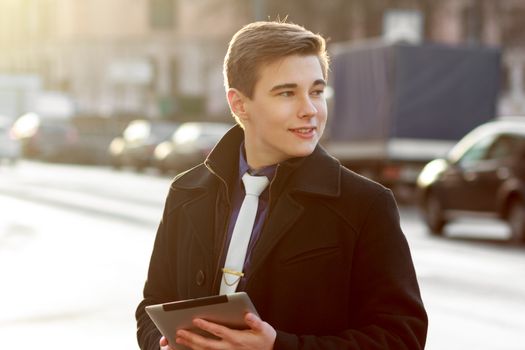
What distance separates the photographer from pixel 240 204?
352 cm

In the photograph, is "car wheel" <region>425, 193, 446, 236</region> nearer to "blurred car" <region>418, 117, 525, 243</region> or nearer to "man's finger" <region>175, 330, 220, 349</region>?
"blurred car" <region>418, 117, 525, 243</region>

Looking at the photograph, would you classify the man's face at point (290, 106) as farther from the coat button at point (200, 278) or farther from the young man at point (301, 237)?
the coat button at point (200, 278)

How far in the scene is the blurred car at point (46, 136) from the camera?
48.9m

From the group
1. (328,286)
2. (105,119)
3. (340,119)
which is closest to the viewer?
(328,286)

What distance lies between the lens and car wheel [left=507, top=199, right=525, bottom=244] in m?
17.6

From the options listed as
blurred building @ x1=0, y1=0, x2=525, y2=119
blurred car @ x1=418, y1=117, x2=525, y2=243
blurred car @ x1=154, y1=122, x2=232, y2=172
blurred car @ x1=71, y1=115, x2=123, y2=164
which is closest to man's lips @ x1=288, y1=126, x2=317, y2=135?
blurred car @ x1=418, y1=117, x2=525, y2=243

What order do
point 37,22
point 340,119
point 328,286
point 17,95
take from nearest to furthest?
point 328,286 < point 340,119 < point 17,95 < point 37,22

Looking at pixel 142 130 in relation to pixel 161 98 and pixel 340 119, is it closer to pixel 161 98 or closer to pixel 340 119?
pixel 340 119

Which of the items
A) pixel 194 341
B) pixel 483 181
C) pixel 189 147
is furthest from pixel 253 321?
pixel 189 147

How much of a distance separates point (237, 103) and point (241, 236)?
332 millimetres

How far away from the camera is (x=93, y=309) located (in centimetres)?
1098

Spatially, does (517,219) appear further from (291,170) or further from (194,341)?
(194,341)

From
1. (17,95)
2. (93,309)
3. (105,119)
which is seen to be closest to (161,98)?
(17,95)

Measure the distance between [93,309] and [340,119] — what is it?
736 inches
